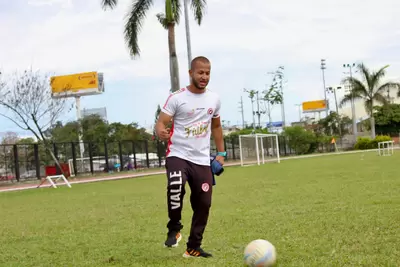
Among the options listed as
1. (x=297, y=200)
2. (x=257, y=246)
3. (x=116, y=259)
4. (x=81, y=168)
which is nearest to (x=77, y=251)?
(x=116, y=259)

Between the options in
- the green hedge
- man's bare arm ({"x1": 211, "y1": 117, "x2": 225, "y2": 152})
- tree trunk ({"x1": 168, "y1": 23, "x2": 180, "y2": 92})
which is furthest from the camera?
the green hedge

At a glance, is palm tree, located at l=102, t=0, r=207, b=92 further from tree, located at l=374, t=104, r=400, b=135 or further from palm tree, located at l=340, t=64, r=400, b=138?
tree, located at l=374, t=104, r=400, b=135

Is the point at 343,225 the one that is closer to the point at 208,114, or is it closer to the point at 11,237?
the point at 208,114

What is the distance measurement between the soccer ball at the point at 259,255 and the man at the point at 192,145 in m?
0.95

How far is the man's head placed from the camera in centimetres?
514

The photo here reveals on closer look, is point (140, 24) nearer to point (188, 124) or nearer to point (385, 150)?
point (188, 124)

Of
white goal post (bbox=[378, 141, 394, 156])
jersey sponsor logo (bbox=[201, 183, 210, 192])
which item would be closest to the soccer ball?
jersey sponsor logo (bbox=[201, 183, 210, 192])

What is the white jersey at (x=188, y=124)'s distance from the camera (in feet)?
17.0

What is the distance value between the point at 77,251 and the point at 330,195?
19.2 feet

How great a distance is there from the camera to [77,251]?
19.3 ft

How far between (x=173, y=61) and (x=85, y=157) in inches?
650

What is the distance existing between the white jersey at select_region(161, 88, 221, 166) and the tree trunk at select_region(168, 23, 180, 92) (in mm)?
19209

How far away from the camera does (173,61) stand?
81.6 ft

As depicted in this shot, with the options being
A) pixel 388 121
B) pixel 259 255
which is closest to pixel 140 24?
pixel 259 255
